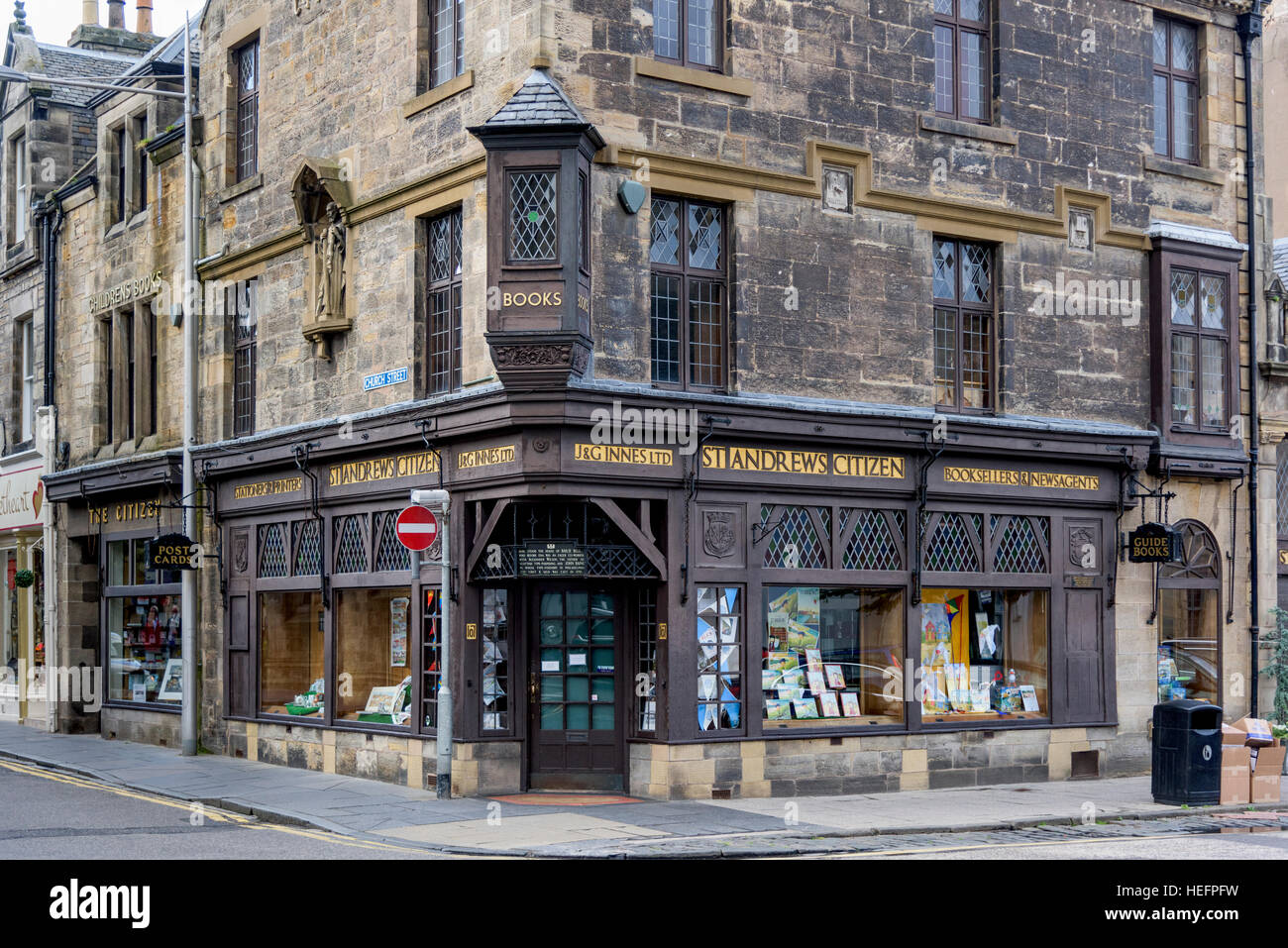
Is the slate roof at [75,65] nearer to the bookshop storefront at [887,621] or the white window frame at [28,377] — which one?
the white window frame at [28,377]

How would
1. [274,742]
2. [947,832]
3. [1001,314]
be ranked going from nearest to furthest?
1. [947,832]
2. [1001,314]
3. [274,742]

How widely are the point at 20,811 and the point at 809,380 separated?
400 inches

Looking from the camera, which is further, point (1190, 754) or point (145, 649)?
point (145, 649)

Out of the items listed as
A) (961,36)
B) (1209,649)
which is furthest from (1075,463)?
(961,36)

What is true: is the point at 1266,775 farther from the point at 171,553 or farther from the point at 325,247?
the point at 171,553

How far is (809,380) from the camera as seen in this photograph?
63.6 ft

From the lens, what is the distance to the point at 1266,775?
18.5m

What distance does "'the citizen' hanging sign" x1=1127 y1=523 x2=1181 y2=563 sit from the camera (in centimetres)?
2117

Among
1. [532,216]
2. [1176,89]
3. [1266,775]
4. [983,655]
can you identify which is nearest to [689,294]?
[532,216]

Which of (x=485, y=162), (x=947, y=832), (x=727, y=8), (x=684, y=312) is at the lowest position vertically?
(x=947, y=832)

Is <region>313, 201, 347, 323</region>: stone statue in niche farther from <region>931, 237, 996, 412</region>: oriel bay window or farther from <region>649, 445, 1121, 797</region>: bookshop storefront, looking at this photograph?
<region>931, 237, 996, 412</region>: oriel bay window

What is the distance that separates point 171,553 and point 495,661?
6.83 meters

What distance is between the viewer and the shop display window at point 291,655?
71.6ft

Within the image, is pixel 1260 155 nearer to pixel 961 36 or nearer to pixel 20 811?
pixel 961 36
